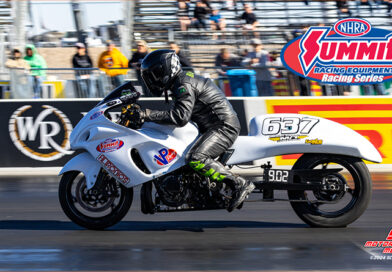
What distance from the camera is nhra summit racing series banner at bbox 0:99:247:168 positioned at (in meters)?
11.9

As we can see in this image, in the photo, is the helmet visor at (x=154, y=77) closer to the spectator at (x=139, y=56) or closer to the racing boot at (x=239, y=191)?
the racing boot at (x=239, y=191)

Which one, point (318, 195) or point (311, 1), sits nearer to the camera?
point (318, 195)

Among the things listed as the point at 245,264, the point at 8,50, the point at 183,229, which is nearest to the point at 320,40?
the point at 8,50

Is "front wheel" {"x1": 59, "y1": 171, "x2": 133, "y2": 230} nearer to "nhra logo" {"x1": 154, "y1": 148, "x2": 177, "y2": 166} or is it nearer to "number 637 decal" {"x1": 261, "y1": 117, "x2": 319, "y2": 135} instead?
"nhra logo" {"x1": 154, "y1": 148, "x2": 177, "y2": 166}

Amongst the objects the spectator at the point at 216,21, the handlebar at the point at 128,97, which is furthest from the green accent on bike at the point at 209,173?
the spectator at the point at 216,21

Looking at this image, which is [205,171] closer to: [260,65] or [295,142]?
[295,142]

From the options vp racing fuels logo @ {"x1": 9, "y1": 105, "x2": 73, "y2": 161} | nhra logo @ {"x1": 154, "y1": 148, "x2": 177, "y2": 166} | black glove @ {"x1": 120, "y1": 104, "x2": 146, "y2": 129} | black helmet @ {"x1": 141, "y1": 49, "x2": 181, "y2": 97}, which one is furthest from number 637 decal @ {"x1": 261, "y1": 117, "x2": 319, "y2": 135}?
vp racing fuels logo @ {"x1": 9, "y1": 105, "x2": 73, "y2": 161}

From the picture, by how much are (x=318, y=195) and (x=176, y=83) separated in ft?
5.60

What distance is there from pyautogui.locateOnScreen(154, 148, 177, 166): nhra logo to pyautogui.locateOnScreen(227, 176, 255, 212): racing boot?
0.62m

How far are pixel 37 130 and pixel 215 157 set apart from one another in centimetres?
625

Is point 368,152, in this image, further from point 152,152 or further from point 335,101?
point 335,101

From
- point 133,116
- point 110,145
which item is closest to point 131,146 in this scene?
point 110,145

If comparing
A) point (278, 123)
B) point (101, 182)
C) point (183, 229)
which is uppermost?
point (278, 123)

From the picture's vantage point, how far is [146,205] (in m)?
6.46
